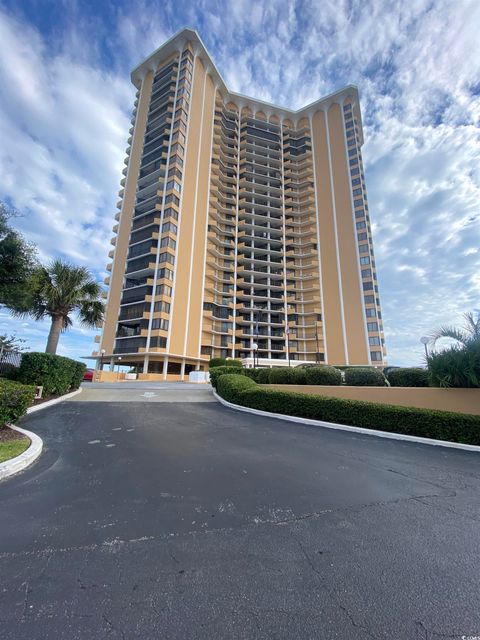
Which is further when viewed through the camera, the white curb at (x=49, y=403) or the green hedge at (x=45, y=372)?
the green hedge at (x=45, y=372)

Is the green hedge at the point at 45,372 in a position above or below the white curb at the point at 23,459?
above

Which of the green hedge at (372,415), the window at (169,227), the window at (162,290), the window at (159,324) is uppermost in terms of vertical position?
the window at (169,227)

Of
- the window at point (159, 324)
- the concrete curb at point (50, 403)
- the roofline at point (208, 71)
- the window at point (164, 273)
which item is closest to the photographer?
the concrete curb at point (50, 403)

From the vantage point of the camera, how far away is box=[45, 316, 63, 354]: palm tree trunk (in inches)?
599

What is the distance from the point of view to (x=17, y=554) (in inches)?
107

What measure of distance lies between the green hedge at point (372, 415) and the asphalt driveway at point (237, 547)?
2.08 meters

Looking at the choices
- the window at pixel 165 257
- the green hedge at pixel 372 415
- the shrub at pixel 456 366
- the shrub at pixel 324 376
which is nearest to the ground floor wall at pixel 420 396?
the shrub at pixel 456 366

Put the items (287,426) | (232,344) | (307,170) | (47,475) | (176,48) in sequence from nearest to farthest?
1. (47,475)
2. (287,426)
3. (232,344)
4. (176,48)
5. (307,170)

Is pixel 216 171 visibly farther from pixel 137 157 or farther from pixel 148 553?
pixel 148 553

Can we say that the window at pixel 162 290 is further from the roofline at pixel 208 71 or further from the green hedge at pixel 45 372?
the roofline at pixel 208 71

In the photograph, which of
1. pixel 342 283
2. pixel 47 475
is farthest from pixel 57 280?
pixel 342 283

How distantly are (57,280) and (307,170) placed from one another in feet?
192

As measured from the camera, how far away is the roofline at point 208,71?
5078cm

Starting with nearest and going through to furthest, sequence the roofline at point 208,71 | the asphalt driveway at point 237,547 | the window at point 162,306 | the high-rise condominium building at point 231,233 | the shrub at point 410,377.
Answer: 1. the asphalt driveway at point 237,547
2. the shrub at point 410,377
3. the window at point 162,306
4. the high-rise condominium building at point 231,233
5. the roofline at point 208,71
